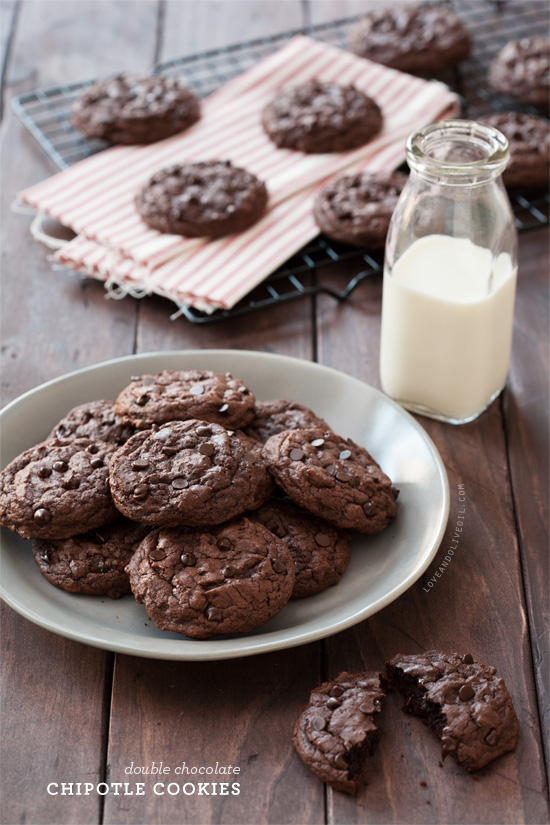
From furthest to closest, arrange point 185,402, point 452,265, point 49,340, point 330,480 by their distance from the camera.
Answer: point 49,340, point 452,265, point 185,402, point 330,480

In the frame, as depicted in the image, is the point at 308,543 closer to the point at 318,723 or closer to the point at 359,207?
the point at 318,723

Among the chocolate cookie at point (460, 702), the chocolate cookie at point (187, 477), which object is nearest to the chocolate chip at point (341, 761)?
the chocolate cookie at point (460, 702)

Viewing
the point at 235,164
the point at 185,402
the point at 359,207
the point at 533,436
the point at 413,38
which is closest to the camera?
the point at 185,402

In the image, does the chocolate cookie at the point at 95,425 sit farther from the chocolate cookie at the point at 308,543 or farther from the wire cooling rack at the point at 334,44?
the wire cooling rack at the point at 334,44

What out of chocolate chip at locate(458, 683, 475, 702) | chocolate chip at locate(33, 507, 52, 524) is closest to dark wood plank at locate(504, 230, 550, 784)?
chocolate chip at locate(458, 683, 475, 702)

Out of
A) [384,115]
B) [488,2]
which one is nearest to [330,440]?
[384,115]

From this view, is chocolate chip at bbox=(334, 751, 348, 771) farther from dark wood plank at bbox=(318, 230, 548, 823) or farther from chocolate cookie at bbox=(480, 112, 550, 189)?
chocolate cookie at bbox=(480, 112, 550, 189)

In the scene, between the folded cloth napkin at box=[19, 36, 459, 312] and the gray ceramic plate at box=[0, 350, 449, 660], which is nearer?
the gray ceramic plate at box=[0, 350, 449, 660]

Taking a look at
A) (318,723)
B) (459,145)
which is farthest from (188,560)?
(459,145)
